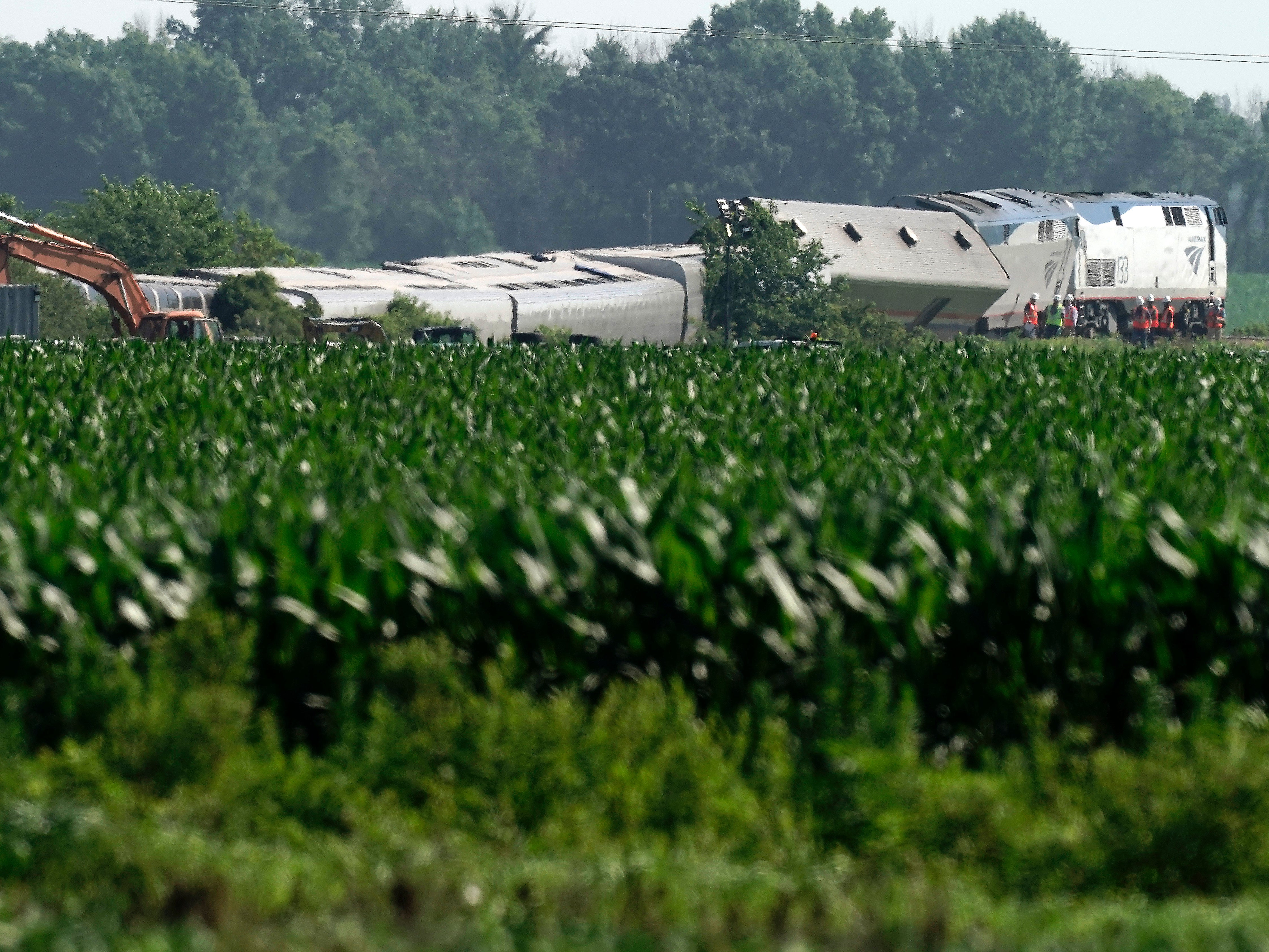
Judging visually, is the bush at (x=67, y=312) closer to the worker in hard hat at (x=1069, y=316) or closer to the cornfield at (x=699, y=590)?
the worker in hard hat at (x=1069, y=316)

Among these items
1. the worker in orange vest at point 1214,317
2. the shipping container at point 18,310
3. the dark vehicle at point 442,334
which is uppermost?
the shipping container at point 18,310

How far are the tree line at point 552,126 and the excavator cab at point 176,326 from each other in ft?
364

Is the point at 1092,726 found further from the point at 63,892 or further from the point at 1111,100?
the point at 1111,100

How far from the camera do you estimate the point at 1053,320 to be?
209ft

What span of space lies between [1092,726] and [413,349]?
2427 cm

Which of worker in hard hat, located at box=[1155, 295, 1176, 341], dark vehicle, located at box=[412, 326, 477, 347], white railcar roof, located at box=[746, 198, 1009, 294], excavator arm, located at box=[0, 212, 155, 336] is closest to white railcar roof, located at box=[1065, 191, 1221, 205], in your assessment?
worker in hard hat, located at box=[1155, 295, 1176, 341]

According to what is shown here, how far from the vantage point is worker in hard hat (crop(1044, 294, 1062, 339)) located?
209 ft

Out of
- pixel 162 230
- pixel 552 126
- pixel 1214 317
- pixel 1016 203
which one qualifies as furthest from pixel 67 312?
pixel 552 126

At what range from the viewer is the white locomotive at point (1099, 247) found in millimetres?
64500

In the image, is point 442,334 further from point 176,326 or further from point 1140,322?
point 1140,322

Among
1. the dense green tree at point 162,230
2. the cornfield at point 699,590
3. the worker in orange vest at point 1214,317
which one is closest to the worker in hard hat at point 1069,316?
the worker in orange vest at point 1214,317

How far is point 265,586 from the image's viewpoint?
858 centimetres

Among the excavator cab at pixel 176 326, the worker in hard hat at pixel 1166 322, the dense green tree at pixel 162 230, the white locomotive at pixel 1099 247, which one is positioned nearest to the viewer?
the excavator cab at pixel 176 326

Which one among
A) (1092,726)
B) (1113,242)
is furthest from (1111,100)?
(1092,726)
